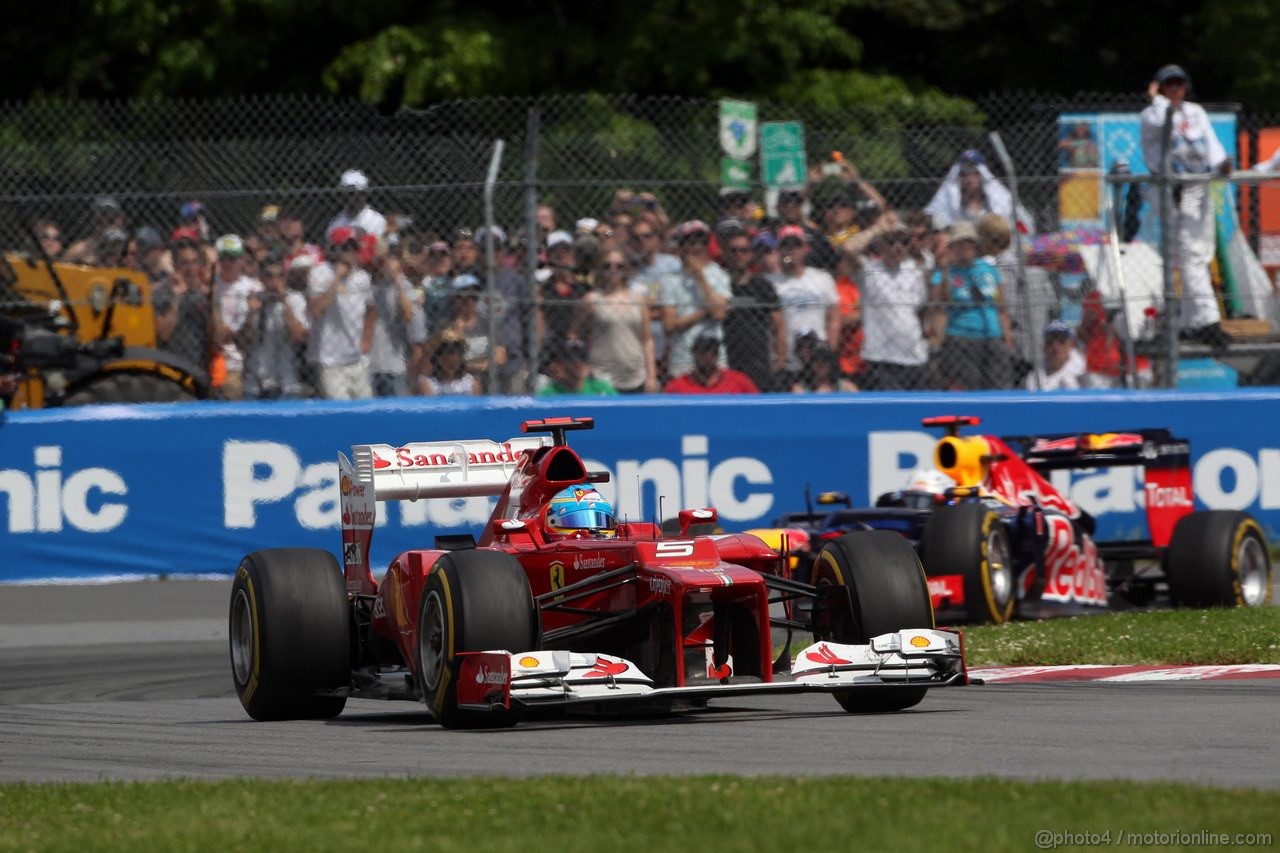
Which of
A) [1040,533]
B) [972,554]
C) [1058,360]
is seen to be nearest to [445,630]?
[972,554]

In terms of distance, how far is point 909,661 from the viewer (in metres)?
8.77

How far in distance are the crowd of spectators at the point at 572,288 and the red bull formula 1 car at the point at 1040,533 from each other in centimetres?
168

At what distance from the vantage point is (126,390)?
16.0m

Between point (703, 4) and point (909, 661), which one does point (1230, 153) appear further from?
point (909, 661)

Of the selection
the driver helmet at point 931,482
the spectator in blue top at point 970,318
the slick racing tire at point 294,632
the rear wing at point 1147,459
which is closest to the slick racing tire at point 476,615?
the slick racing tire at point 294,632

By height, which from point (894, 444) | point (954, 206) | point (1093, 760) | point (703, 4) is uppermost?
point (703, 4)

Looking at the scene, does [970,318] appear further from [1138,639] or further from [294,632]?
[294,632]

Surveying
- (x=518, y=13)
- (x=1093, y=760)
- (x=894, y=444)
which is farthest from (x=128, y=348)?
(x=518, y=13)

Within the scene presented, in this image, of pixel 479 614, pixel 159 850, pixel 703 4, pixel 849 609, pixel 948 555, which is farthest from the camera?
pixel 703 4

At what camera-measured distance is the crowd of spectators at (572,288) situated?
1525cm

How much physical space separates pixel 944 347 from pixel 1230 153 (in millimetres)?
6650

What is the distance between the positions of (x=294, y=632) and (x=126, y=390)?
705 centimetres

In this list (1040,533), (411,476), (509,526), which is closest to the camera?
(509,526)

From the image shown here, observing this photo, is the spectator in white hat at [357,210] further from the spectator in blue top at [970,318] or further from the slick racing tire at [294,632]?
the slick racing tire at [294,632]
